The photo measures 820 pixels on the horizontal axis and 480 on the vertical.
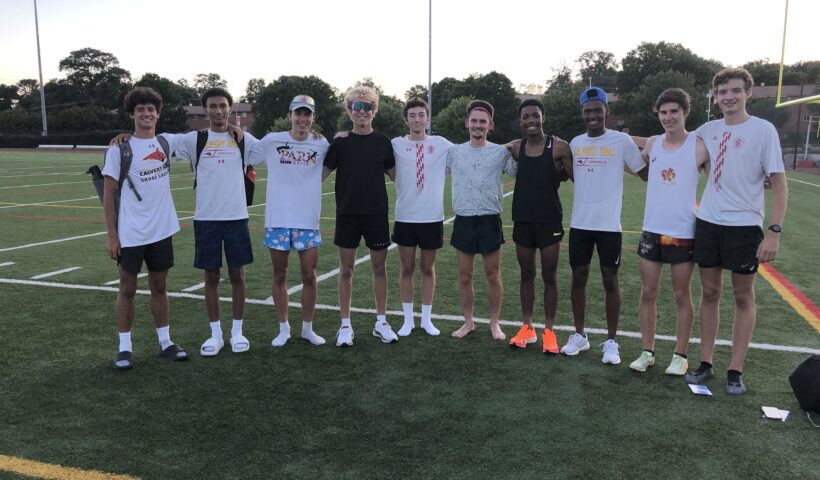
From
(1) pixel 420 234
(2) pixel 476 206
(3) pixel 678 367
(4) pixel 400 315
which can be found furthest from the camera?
(4) pixel 400 315

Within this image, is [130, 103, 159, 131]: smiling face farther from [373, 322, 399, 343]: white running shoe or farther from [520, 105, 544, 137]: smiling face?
[520, 105, 544, 137]: smiling face

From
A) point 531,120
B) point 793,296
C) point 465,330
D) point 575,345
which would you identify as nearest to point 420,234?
point 465,330

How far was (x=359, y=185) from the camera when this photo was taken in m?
4.75

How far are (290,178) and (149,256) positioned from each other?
1.20 meters

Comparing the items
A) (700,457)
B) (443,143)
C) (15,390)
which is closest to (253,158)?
(443,143)

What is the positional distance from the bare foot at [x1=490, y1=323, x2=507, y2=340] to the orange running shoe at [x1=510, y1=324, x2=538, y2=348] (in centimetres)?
17

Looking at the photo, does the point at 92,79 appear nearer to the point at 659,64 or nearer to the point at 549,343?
the point at 659,64

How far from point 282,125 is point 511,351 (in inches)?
2267

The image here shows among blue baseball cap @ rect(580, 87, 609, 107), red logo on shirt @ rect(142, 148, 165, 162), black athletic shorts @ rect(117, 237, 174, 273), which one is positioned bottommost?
black athletic shorts @ rect(117, 237, 174, 273)

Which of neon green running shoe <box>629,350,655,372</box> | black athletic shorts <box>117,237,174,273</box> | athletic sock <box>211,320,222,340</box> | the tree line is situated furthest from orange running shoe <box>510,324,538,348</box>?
the tree line

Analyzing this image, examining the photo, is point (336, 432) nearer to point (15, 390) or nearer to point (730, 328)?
point (15, 390)

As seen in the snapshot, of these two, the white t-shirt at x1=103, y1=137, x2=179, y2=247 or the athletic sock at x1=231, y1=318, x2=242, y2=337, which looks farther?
the athletic sock at x1=231, y1=318, x2=242, y2=337

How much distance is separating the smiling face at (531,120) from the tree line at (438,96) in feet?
166

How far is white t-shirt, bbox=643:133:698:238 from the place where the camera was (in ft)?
12.8
